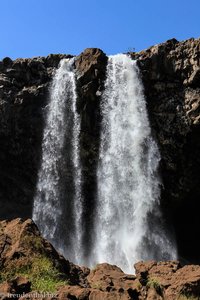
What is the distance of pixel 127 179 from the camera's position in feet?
110

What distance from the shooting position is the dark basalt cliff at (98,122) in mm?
33719

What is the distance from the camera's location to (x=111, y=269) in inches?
634

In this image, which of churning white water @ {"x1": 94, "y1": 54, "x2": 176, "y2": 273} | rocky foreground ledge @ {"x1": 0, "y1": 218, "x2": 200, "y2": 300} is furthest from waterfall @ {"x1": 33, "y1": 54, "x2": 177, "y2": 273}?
rocky foreground ledge @ {"x1": 0, "y1": 218, "x2": 200, "y2": 300}

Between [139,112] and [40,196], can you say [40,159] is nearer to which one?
[40,196]

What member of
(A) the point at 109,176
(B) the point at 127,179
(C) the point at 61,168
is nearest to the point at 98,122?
(A) the point at 109,176

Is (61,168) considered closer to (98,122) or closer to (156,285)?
(98,122)

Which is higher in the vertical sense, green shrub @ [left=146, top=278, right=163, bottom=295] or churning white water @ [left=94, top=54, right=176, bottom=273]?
churning white water @ [left=94, top=54, right=176, bottom=273]

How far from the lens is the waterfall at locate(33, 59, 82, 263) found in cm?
3444

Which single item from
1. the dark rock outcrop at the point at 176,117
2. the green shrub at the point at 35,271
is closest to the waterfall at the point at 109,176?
the dark rock outcrop at the point at 176,117

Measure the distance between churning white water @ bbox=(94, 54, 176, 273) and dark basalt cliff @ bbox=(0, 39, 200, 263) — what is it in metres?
0.74

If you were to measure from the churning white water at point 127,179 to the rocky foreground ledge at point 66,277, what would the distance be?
14504 millimetres

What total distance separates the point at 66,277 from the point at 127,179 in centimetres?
1949

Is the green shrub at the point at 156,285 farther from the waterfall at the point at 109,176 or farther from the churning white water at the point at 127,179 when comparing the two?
the waterfall at the point at 109,176

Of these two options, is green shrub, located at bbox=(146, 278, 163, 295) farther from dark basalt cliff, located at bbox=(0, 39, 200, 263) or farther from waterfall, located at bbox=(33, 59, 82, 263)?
dark basalt cliff, located at bbox=(0, 39, 200, 263)
